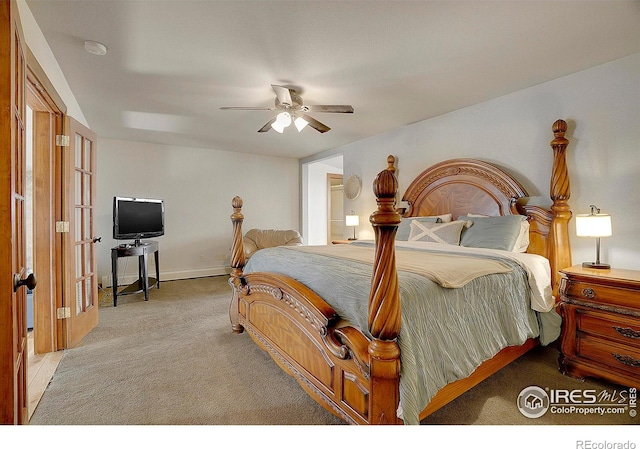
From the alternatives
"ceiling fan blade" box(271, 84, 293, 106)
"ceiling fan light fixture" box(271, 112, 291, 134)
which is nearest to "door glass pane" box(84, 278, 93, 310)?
"ceiling fan light fixture" box(271, 112, 291, 134)

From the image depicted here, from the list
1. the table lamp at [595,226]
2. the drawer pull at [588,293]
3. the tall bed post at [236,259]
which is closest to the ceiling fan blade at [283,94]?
the tall bed post at [236,259]

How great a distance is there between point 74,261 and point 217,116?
86.5 inches

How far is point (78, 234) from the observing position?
111 inches

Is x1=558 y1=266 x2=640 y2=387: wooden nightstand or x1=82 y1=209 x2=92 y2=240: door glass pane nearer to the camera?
x1=558 y1=266 x2=640 y2=387: wooden nightstand

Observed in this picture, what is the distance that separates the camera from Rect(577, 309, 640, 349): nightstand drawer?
5.96ft

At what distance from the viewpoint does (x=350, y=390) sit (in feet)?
4.66

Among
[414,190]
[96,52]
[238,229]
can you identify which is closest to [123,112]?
[96,52]

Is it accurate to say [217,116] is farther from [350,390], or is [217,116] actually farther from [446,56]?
[350,390]

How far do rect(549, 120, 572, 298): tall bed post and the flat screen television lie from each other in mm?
4973

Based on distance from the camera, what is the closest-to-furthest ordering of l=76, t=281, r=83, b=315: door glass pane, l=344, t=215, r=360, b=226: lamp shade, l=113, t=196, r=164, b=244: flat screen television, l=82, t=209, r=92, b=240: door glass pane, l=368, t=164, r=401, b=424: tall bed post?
l=368, t=164, r=401, b=424: tall bed post, l=76, t=281, r=83, b=315: door glass pane, l=82, t=209, r=92, b=240: door glass pane, l=113, t=196, r=164, b=244: flat screen television, l=344, t=215, r=360, b=226: lamp shade

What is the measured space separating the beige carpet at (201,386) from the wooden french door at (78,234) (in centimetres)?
21

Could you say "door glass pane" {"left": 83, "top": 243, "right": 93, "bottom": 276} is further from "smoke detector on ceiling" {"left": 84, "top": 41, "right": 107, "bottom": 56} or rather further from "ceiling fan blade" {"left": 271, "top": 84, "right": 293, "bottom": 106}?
"ceiling fan blade" {"left": 271, "top": 84, "right": 293, "bottom": 106}

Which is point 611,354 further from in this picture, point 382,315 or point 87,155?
point 87,155

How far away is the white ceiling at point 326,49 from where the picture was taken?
1.78 meters
